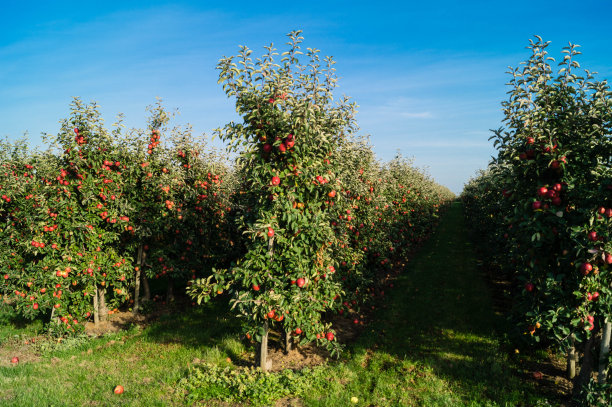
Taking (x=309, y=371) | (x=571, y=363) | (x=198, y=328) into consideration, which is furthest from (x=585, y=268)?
(x=198, y=328)

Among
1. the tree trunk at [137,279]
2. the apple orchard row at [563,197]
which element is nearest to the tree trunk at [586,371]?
the apple orchard row at [563,197]

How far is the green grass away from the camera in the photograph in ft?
18.9

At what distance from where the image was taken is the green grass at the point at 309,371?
18.9 ft

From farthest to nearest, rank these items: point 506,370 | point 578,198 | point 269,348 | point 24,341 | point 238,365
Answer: point 24,341
point 269,348
point 238,365
point 506,370
point 578,198

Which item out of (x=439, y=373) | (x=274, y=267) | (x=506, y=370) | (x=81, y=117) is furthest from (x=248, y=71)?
(x=506, y=370)

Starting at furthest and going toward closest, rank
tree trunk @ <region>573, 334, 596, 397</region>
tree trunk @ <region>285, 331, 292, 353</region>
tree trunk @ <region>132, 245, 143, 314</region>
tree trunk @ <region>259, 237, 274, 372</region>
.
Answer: tree trunk @ <region>132, 245, 143, 314</region> < tree trunk @ <region>285, 331, 292, 353</region> < tree trunk @ <region>259, 237, 274, 372</region> < tree trunk @ <region>573, 334, 596, 397</region>

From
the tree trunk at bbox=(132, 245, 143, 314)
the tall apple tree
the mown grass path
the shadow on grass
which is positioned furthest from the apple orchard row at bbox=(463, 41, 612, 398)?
the tree trunk at bbox=(132, 245, 143, 314)

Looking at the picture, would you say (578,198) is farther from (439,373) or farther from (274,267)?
(274,267)

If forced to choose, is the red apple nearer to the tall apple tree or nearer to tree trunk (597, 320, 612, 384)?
tree trunk (597, 320, 612, 384)

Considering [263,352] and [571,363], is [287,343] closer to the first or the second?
[263,352]

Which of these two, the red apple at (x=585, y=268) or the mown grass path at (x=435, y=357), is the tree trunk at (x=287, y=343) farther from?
the red apple at (x=585, y=268)

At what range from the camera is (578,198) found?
518 centimetres

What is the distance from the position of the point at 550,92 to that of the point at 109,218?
963 cm

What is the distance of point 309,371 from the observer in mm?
6441
